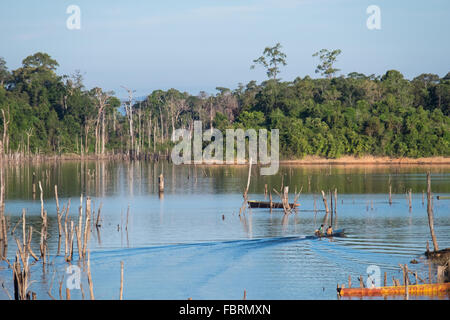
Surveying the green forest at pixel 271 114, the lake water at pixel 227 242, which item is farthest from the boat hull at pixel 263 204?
the green forest at pixel 271 114

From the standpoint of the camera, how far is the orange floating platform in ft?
55.6

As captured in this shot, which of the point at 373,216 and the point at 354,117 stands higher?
the point at 354,117

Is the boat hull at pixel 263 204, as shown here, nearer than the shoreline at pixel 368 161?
Yes

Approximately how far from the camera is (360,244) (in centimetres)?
2625

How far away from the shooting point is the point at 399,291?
1692 centimetres

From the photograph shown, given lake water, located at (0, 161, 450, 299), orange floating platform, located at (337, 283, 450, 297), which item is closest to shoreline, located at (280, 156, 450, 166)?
lake water, located at (0, 161, 450, 299)

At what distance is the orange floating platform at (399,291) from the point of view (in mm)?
16938

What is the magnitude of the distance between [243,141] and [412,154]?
20.4 meters

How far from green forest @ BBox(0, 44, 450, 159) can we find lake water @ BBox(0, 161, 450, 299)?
2965cm

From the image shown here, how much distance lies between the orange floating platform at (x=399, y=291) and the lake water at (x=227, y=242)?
1.04 metres

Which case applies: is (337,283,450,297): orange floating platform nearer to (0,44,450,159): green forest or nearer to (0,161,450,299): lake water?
(0,161,450,299): lake water

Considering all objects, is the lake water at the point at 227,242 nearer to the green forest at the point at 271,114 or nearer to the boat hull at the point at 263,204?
the boat hull at the point at 263,204

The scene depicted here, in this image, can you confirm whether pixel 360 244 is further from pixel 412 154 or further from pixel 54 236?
pixel 412 154
